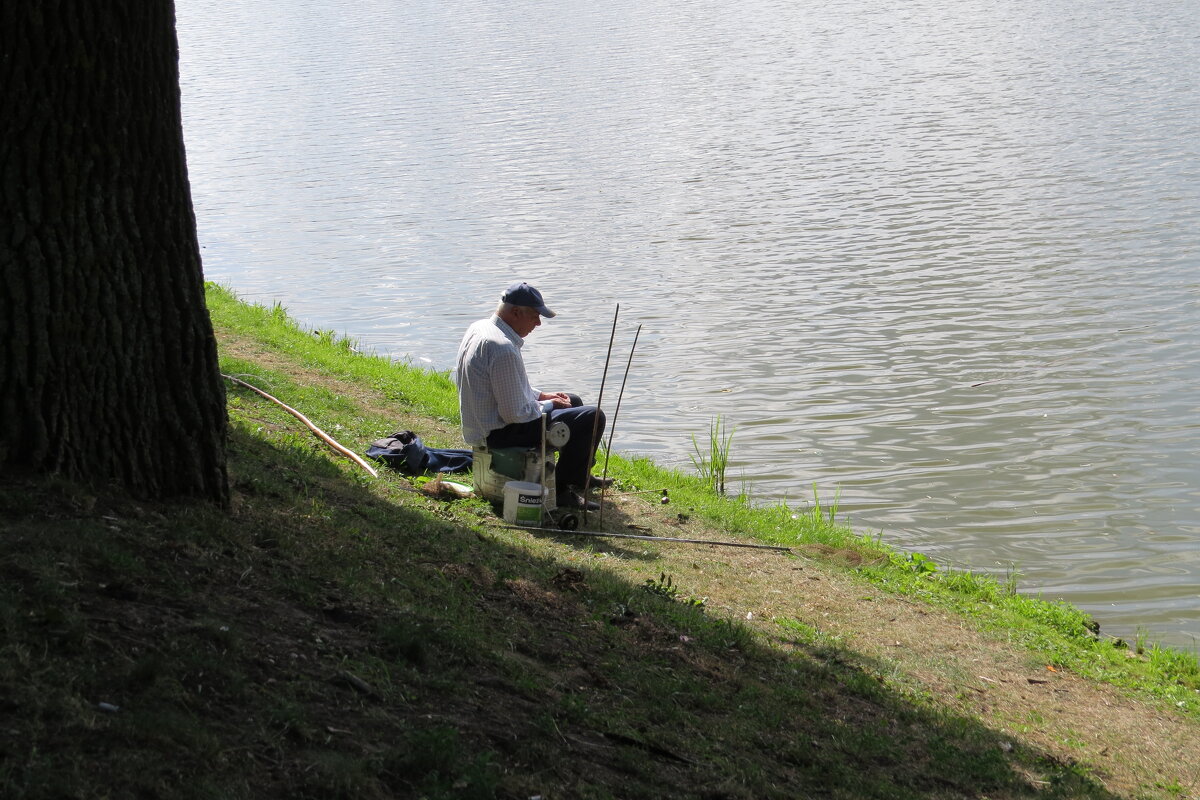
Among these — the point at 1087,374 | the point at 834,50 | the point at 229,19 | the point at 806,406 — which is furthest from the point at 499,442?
the point at 229,19

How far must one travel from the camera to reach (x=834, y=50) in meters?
33.2

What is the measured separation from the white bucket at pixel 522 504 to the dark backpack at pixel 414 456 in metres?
0.95

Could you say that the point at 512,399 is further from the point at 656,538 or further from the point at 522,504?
the point at 656,538

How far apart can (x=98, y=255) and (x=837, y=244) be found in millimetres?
13930

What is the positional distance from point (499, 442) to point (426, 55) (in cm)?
3246

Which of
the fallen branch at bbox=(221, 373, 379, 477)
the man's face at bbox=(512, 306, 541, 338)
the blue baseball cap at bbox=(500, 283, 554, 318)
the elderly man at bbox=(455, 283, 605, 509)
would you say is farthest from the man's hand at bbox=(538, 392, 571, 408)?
the fallen branch at bbox=(221, 373, 379, 477)

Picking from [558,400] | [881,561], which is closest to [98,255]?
[558,400]

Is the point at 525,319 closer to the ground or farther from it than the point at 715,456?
farther from it

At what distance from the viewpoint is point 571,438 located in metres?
7.96

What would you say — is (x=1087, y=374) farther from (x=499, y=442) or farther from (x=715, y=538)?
(x=499, y=442)

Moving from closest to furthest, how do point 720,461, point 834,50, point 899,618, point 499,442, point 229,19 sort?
point 899,618 → point 499,442 → point 720,461 → point 834,50 → point 229,19

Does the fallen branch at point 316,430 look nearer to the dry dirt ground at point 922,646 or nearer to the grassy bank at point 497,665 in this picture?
the grassy bank at point 497,665

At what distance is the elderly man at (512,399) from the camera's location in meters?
7.59

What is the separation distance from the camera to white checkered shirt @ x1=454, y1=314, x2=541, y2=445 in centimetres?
757
